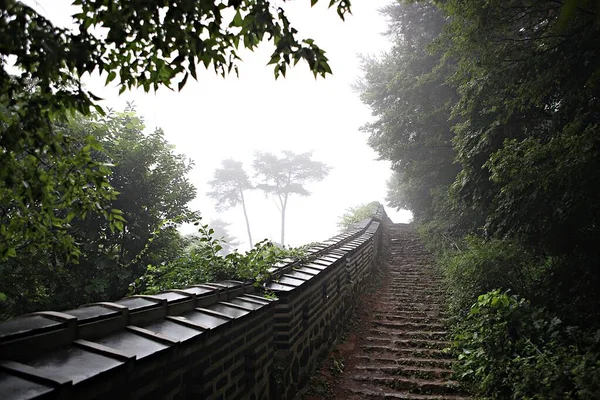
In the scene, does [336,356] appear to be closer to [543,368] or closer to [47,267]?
[543,368]

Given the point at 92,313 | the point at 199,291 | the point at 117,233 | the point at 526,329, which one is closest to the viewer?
the point at 92,313

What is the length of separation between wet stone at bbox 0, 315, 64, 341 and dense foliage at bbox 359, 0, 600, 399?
12.6 feet

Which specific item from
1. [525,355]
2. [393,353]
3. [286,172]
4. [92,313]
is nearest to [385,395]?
[393,353]

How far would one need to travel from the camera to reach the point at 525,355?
402 cm

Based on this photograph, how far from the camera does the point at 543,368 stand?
3445 mm

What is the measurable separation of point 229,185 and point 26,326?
36146 mm

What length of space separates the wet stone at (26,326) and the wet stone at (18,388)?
25 cm

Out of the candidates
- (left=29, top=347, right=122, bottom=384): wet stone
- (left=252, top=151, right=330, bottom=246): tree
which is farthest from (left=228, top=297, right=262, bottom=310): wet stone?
(left=252, top=151, right=330, bottom=246): tree

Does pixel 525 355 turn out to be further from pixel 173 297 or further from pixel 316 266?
pixel 173 297

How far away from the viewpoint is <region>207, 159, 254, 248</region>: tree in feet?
121

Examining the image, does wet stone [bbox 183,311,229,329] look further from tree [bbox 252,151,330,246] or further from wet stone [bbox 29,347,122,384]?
tree [bbox 252,151,330,246]

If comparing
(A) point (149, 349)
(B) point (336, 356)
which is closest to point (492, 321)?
(B) point (336, 356)

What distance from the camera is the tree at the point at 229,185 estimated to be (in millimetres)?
36844

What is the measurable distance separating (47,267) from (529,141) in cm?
769
